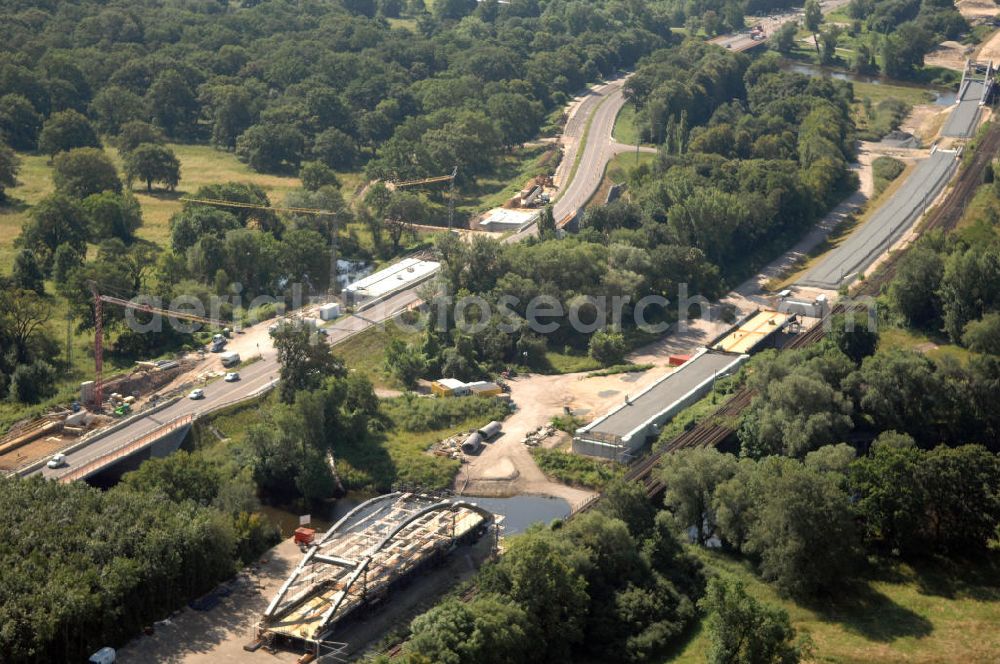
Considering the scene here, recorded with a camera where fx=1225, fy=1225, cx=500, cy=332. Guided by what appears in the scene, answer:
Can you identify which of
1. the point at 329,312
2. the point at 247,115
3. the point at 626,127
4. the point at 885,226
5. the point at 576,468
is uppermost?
the point at 247,115

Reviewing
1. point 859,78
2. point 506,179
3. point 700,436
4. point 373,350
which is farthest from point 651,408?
point 859,78

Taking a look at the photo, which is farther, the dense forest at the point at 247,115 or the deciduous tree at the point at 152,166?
the deciduous tree at the point at 152,166

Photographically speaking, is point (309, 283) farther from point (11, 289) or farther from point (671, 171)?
point (671, 171)

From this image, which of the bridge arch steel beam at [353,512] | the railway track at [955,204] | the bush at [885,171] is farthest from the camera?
the bush at [885,171]

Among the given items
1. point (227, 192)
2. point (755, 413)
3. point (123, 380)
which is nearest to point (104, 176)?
point (227, 192)

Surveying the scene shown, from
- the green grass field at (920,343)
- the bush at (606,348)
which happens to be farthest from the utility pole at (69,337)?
the green grass field at (920,343)

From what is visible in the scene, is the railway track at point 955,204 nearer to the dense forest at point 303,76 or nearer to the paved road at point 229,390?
the paved road at point 229,390

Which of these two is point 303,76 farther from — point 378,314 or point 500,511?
point 500,511
